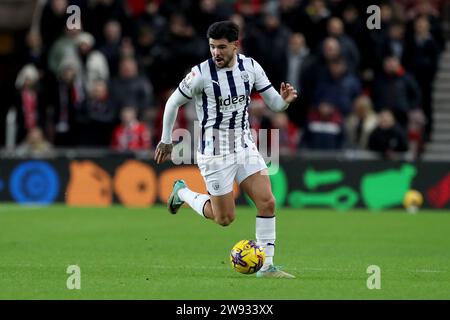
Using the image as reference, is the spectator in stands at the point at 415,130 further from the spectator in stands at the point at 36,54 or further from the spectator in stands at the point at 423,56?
the spectator in stands at the point at 36,54

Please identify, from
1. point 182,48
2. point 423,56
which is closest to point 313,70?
point 423,56

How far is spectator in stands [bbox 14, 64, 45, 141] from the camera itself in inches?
850

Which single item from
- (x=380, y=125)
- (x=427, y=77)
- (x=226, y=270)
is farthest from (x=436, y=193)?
(x=226, y=270)

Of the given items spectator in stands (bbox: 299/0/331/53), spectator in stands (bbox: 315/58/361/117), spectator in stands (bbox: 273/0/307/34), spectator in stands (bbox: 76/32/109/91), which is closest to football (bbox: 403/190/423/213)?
spectator in stands (bbox: 315/58/361/117)

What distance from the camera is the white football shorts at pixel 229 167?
11.1 m

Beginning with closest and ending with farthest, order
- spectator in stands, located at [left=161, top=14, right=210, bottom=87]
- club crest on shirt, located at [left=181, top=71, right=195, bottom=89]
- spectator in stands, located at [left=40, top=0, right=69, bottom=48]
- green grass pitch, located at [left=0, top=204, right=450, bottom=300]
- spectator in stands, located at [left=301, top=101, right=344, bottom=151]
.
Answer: green grass pitch, located at [left=0, top=204, right=450, bottom=300] → club crest on shirt, located at [left=181, top=71, right=195, bottom=89] → spectator in stands, located at [left=301, top=101, right=344, bottom=151] → spectator in stands, located at [left=161, top=14, right=210, bottom=87] → spectator in stands, located at [left=40, top=0, right=69, bottom=48]

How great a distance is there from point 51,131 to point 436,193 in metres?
7.44

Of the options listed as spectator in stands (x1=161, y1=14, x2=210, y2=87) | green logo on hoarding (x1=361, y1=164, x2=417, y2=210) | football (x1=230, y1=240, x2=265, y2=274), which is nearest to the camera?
football (x1=230, y1=240, x2=265, y2=274)

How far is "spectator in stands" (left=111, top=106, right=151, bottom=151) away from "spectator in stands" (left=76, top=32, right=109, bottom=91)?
0.90 metres

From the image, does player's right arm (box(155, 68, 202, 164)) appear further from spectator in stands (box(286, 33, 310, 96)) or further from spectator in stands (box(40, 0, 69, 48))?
spectator in stands (box(40, 0, 69, 48))

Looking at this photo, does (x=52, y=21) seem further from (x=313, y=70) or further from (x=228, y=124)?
(x=228, y=124)

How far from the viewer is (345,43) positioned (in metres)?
21.4

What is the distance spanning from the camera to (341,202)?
2055cm

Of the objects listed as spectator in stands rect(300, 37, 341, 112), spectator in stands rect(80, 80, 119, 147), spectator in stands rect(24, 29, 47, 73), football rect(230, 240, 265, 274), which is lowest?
football rect(230, 240, 265, 274)
